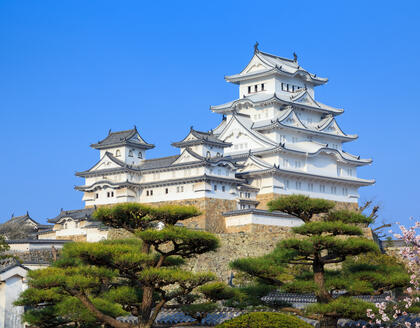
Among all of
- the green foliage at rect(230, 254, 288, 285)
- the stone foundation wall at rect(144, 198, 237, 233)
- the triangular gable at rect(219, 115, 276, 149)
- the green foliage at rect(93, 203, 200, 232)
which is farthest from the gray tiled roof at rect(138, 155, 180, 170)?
the green foliage at rect(93, 203, 200, 232)

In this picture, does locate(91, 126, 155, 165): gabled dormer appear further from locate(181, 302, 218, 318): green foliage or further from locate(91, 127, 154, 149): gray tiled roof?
locate(181, 302, 218, 318): green foliage

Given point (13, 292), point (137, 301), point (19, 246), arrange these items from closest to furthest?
point (137, 301), point (13, 292), point (19, 246)

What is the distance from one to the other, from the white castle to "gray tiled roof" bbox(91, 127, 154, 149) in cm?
8

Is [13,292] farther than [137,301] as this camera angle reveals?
Yes

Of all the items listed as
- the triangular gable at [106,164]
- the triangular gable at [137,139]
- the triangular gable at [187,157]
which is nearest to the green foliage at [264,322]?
the triangular gable at [187,157]

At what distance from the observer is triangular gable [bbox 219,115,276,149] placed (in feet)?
165

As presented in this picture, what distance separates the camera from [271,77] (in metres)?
55.3

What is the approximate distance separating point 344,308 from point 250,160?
30.1 m

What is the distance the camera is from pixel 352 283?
64.1ft

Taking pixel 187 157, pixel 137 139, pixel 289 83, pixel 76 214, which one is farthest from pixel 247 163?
pixel 76 214

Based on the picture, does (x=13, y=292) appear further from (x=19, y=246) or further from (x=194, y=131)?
(x=194, y=131)

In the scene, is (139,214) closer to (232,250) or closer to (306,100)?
(232,250)

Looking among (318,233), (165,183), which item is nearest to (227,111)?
(165,183)

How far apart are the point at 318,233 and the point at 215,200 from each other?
25.1 m
